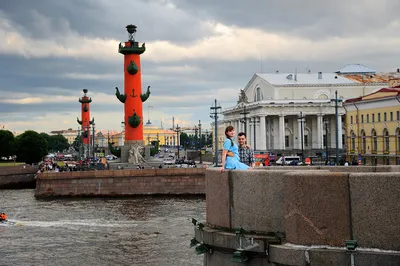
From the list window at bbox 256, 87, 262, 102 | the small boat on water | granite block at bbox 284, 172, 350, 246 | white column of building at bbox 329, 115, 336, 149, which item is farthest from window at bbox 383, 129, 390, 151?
granite block at bbox 284, 172, 350, 246

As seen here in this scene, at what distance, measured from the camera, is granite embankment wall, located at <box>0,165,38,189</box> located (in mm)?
55625

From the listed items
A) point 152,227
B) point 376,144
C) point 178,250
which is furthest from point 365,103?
point 178,250

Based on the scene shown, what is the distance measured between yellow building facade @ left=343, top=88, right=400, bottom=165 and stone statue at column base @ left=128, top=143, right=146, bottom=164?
15.1 m

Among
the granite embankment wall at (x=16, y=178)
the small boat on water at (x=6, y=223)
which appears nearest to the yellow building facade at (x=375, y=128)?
the granite embankment wall at (x=16, y=178)

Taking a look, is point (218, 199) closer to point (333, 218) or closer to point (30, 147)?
point (333, 218)

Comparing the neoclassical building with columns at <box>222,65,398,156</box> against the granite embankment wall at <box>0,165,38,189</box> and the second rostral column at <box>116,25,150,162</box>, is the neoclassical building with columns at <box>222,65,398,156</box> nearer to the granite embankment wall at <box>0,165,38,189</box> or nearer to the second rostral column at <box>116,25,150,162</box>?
the granite embankment wall at <box>0,165,38,189</box>

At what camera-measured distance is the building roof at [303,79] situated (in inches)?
3647

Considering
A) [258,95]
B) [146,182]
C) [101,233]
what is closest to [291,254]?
[101,233]

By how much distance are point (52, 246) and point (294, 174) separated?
56.3 feet

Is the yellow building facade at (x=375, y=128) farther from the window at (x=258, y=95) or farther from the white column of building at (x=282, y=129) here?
the window at (x=258, y=95)

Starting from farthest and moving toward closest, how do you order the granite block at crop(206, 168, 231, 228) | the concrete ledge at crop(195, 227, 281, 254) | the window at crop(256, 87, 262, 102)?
the window at crop(256, 87, 262, 102) → the granite block at crop(206, 168, 231, 228) → the concrete ledge at crop(195, 227, 281, 254)

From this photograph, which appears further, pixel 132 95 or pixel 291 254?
pixel 132 95

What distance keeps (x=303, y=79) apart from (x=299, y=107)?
8238 mm

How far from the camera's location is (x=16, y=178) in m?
56.5
